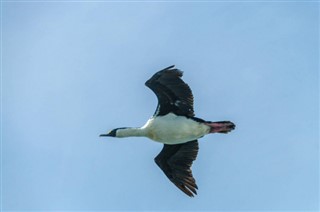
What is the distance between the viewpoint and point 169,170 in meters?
25.2

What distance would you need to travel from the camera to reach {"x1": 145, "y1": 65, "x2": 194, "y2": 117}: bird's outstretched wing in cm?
2305

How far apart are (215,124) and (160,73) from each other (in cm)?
245

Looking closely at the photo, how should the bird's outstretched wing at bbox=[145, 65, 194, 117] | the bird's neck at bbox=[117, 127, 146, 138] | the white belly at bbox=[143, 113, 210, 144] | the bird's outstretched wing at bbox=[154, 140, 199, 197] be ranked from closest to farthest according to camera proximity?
the bird's outstretched wing at bbox=[145, 65, 194, 117], the white belly at bbox=[143, 113, 210, 144], the bird's neck at bbox=[117, 127, 146, 138], the bird's outstretched wing at bbox=[154, 140, 199, 197]

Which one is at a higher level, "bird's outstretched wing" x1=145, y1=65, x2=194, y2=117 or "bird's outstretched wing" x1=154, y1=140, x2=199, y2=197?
"bird's outstretched wing" x1=145, y1=65, x2=194, y2=117

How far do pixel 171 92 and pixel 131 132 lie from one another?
6.37ft

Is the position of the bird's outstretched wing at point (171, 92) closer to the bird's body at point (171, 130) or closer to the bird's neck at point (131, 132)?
the bird's body at point (171, 130)

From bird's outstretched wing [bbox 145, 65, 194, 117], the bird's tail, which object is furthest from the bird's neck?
the bird's tail

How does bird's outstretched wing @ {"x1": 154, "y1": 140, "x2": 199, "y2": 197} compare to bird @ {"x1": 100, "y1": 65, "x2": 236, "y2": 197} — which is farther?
bird's outstretched wing @ {"x1": 154, "y1": 140, "x2": 199, "y2": 197}

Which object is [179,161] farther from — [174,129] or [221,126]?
[221,126]

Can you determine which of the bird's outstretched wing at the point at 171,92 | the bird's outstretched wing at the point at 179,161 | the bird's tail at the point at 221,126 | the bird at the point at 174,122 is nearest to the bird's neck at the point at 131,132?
the bird at the point at 174,122

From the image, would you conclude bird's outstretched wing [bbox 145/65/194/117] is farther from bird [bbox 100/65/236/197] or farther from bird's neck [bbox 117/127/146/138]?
bird's neck [bbox 117/127/146/138]

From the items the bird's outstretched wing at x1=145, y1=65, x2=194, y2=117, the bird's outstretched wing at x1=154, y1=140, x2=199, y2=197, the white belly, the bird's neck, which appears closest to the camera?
the bird's outstretched wing at x1=145, y1=65, x2=194, y2=117

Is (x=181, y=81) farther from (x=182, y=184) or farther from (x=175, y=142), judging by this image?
(x=182, y=184)

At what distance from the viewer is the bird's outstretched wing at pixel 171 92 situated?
75.6 feet
